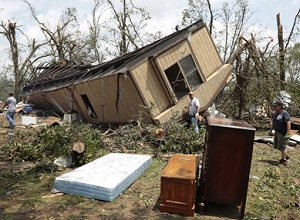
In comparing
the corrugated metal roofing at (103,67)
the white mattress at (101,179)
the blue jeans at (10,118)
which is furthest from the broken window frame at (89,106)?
the white mattress at (101,179)

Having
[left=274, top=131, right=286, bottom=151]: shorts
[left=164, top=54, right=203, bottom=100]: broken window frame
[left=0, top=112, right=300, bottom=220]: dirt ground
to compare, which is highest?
[left=164, top=54, right=203, bottom=100]: broken window frame

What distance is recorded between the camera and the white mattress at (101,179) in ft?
17.0

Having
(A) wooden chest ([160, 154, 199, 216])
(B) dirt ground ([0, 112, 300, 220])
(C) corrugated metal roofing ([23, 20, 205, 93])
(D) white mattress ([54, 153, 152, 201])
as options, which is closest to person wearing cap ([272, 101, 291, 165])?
(B) dirt ground ([0, 112, 300, 220])

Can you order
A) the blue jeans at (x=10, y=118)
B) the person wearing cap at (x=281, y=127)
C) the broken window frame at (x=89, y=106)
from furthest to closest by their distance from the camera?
the broken window frame at (x=89, y=106), the blue jeans at (x=10, y=118), the person wearing cap at (x=281, y=127)

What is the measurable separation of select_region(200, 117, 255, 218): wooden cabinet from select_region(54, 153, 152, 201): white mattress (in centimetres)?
158

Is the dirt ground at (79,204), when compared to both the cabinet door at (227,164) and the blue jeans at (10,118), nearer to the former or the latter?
the cabinet door at (227,164)

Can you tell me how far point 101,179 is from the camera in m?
5.45

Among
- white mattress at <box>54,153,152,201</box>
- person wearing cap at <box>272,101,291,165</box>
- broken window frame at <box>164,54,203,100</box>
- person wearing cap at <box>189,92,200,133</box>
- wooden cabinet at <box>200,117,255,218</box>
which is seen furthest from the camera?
broken window frame at <box>164,54,203,100</box>

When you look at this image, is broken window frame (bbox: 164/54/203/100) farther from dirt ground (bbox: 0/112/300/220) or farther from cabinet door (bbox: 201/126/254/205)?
cabinet door (bbox: 201/126/254/205)

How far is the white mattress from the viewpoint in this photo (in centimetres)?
518

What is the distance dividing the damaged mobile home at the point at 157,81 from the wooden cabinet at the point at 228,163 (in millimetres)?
5839

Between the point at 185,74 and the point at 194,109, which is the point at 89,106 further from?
the point at 194,109

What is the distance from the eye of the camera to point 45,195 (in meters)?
5.45

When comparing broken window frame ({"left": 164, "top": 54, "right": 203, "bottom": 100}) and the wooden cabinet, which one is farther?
broken window frame ({"left": 164, "top": 54, "right": 203, "bottom": 100})
